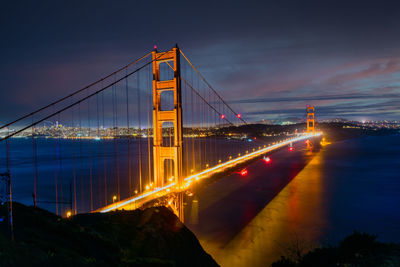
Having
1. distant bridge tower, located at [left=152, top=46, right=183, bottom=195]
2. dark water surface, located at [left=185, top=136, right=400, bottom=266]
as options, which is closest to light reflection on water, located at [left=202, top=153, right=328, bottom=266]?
dark water surface, located at [left=185, top=136, right=400, bottom=266]

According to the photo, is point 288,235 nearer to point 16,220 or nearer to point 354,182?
point 16,220

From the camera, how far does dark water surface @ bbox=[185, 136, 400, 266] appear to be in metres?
11.9

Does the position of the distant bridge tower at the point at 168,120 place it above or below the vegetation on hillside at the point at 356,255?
above

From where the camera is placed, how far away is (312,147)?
59.7 meters

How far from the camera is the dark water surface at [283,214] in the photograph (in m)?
11.9

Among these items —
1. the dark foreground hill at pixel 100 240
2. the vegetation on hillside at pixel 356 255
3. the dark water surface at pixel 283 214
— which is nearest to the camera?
the dark foreground hill at pixel 100 240

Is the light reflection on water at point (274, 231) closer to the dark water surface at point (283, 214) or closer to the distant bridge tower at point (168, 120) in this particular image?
the dark water surface at point (283, 214)

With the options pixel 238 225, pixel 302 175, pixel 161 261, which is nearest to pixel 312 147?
pixel 302 175

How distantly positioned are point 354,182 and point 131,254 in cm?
2796

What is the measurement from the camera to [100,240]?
6.22 m

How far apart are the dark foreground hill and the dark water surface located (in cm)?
291

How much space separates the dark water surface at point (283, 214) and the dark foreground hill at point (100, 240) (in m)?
2.91

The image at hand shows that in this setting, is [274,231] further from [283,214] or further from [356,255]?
[356,255]

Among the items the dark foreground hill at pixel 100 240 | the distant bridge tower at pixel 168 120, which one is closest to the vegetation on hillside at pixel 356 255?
the dark foreground hill at pixel 100 240
